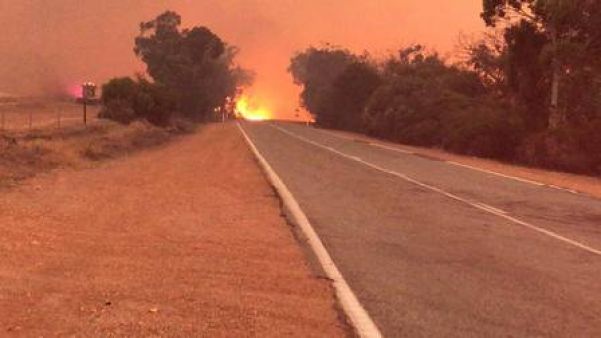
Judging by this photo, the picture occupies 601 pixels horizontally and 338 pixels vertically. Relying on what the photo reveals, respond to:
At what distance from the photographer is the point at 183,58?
104m

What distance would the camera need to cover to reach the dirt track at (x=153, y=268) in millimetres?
6625

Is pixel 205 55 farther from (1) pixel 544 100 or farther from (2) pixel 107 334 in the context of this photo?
(2) pixel 107 334

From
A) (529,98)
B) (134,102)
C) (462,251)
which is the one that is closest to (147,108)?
(134,102)

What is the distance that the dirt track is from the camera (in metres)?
6.62

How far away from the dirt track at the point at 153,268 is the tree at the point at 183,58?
8681cm

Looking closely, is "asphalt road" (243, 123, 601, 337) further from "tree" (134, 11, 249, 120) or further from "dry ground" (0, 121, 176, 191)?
"tree" (134, 11, 249, 120)

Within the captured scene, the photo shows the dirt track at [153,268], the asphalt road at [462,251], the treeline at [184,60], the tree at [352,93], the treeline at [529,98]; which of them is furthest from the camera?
the treeline at [184,60]

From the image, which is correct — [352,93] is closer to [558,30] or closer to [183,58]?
[183,58]

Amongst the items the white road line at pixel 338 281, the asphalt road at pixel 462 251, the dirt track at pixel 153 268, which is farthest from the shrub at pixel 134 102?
the white road line at pixel 338 281

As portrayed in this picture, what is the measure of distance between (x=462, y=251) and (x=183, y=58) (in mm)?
95556

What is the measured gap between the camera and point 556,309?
24.8 feet

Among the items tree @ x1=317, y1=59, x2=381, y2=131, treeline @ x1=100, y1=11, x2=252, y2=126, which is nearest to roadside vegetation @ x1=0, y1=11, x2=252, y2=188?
treeline @ x1=100, y1=11, x2=252, y2=126

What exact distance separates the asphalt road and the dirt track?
714mm

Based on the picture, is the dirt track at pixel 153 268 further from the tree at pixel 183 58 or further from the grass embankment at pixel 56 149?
the tree at pixel 183 58
